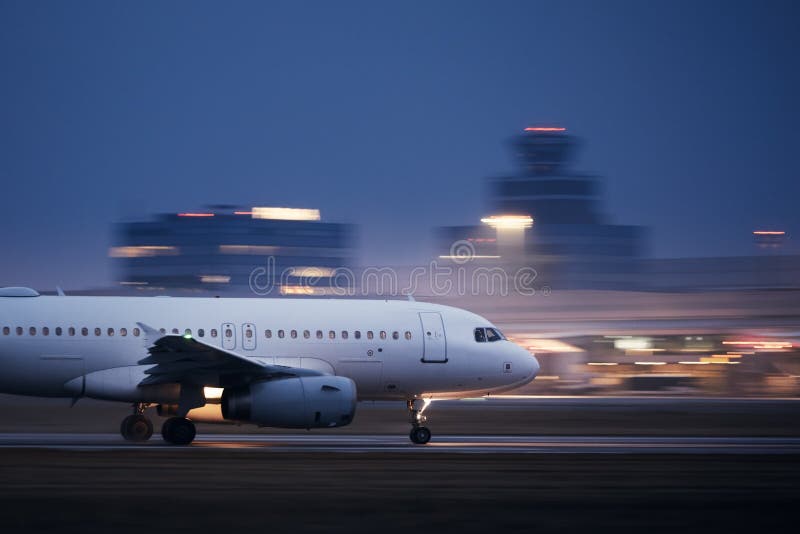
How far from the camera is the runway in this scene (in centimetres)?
2245

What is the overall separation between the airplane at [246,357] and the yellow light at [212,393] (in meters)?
0.02

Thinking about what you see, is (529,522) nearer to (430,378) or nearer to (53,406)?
(430,378)

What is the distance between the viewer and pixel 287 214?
17288 centimetres

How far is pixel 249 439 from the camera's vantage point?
82.4ft

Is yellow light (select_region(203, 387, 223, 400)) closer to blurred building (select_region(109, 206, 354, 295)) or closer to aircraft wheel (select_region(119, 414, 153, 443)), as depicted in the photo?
aircraft wheel (select_region(119, 414, 153, 443))

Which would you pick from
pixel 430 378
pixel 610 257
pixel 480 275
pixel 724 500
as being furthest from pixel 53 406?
pixel 610 257

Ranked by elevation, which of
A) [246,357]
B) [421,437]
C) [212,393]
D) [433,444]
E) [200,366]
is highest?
[246,357]

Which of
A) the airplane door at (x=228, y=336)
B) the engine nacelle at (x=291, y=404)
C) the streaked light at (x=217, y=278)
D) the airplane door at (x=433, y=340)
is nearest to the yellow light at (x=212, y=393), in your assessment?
the engine nacelle at (x=291, y=404)

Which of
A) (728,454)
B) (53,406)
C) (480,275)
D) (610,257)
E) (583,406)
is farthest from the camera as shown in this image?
(610,257)

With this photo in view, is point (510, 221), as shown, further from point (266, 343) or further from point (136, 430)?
point (136, 430)

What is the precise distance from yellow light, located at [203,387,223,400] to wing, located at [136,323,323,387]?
0.55ft

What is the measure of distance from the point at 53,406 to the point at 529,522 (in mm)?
26631

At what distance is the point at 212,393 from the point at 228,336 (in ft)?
4.76

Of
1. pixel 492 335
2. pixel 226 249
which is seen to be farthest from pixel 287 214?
pixel 492 335
